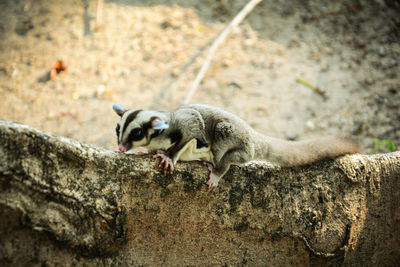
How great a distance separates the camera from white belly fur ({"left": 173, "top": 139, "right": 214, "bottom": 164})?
2885 millimetres

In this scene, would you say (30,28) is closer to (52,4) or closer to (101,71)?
(52,4)

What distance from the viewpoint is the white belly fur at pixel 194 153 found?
2885mm

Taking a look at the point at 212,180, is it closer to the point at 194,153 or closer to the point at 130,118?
the point at 194,153

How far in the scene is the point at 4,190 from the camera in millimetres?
2150

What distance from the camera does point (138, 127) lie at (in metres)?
2.73

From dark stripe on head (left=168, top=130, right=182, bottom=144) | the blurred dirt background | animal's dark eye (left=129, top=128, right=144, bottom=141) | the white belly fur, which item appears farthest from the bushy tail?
the blurred dirt background

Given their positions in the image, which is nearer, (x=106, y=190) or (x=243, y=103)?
(x=106, y=190)

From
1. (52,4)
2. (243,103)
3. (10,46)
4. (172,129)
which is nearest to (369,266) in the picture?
(172,129)

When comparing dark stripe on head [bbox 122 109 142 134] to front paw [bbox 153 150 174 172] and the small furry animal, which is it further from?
front paw [bbox 153 150 174 172]

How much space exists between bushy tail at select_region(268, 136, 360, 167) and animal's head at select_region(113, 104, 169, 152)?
94 centimetres

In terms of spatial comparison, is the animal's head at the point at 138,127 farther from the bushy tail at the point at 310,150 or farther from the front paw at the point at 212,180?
the bushy tail at the point at 310,150

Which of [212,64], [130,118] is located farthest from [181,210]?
[212,64]

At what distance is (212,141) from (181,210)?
2.26 feet

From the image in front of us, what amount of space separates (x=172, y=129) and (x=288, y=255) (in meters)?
1.37
